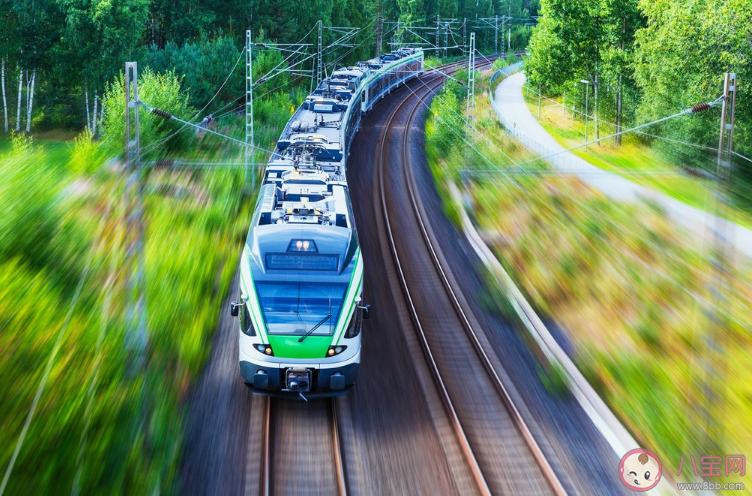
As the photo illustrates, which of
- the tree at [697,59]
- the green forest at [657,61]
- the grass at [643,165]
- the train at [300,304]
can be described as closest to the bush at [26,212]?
the train at [300,304]

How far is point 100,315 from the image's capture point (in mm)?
17531

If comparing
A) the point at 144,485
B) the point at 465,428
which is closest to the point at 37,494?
the point at 144,485

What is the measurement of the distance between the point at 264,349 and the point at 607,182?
23.1 meters

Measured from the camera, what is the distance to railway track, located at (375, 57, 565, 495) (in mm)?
13594

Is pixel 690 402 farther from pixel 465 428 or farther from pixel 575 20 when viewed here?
pixel 575 20

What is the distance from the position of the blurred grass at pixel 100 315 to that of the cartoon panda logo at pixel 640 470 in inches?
295

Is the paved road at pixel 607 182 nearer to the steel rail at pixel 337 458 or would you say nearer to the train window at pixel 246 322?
the steel rail at pixel 337 458

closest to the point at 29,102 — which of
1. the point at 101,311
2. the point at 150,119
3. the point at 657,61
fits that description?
the point at 150,119

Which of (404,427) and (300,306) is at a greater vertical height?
(300,306)

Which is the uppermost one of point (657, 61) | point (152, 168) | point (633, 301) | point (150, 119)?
point (657, 61)

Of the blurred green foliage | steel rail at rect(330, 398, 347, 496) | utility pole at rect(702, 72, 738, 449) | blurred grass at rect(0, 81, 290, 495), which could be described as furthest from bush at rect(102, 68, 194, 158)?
utility pole at rect(702, 72, 738, 449)

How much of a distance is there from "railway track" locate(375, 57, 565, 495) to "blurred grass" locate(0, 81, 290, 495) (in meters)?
5.16

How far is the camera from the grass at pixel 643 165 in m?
32.1

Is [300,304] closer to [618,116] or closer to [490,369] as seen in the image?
[490,369]
